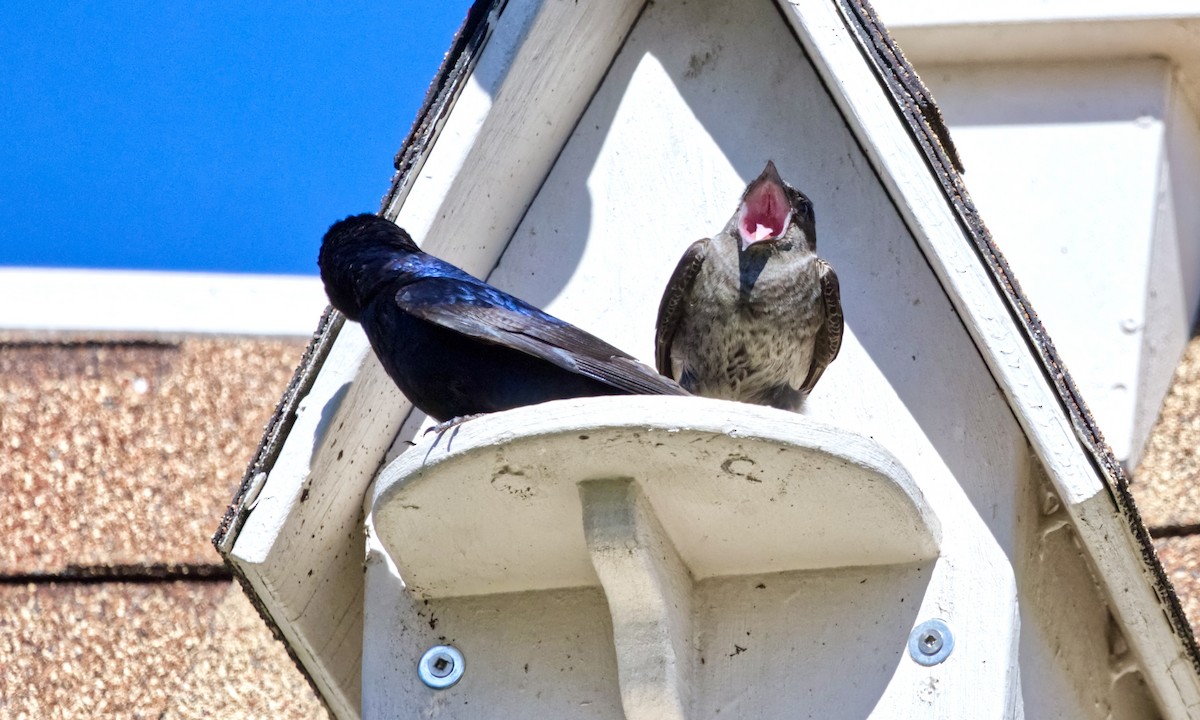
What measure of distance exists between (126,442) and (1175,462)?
6.90 feet

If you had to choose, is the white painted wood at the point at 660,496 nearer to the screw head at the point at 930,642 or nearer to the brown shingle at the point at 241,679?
the screw head at the point at 930,642

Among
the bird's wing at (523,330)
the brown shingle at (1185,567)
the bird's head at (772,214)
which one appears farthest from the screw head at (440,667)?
the brown shingle at (1185,567)

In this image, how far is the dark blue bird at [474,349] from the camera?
3512 millimetres

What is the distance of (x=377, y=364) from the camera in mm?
3756

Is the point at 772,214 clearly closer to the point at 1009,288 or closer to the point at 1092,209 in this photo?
the point at 1009,288

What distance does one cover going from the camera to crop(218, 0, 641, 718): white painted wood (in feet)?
11.9

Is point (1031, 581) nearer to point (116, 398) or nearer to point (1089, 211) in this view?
point (1089, 211)

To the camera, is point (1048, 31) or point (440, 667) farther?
point (1048, 31)

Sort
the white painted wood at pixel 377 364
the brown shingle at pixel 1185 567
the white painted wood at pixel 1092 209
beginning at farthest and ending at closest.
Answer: the white painted wood at pixel 1092 209 → the brown shingle at pixel 1185 567 → the white painted wood at pixel 377 364

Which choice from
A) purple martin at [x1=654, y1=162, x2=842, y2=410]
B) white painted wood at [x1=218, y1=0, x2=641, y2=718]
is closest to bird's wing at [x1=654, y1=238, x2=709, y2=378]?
purple martin at [x1=654, y1=162, x2=842, y2=410]

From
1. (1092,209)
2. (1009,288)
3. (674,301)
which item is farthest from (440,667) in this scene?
(1092,209)

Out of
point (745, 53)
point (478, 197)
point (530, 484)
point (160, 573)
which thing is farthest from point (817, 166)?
point (160, 573)

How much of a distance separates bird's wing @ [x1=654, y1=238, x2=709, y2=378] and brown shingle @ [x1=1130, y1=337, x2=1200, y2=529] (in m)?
1.02

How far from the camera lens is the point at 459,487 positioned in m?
3.42
